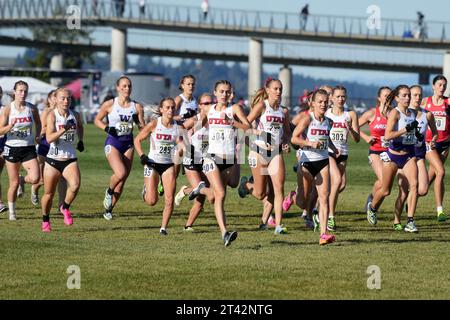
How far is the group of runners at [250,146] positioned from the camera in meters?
16.0

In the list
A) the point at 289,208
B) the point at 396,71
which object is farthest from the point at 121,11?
the point at 289,208

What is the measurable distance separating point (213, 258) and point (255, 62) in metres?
72.9

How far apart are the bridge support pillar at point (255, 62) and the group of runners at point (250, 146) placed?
64302mm

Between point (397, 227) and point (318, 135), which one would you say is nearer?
point (318, 135)

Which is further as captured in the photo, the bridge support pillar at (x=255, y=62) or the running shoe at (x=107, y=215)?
the bridge support pillar at (x=255, y=62)

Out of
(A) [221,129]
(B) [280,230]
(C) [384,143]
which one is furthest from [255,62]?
(A) [221,129]

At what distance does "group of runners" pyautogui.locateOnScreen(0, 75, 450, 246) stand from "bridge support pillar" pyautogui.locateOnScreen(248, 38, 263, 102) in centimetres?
6430

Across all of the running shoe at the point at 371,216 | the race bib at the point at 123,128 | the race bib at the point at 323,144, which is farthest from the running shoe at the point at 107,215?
the race bib at the point at 323,144

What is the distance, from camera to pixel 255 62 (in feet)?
284

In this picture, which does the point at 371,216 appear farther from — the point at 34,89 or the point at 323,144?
the point at 34,89

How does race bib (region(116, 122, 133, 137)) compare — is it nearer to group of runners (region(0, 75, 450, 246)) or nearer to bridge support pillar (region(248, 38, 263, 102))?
group of runners (region(0, 75, 450, 246))

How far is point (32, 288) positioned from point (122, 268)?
156 centimetres

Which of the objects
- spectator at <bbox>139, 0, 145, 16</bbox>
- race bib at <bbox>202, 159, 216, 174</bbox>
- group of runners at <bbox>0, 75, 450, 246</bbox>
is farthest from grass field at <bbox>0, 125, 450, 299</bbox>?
spectator at <bbox>139, 0, 145, 16</bbox>

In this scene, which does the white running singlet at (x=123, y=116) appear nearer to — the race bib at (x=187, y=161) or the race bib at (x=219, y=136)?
the race bib at (x=187, y=161)
